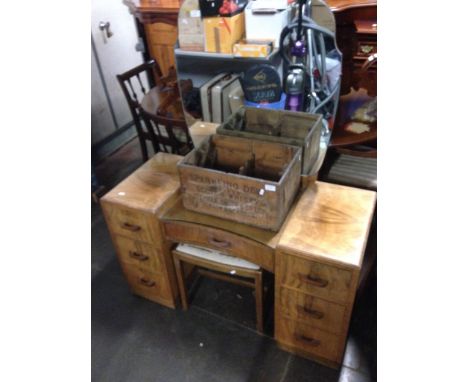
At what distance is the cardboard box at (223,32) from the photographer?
1.45 m

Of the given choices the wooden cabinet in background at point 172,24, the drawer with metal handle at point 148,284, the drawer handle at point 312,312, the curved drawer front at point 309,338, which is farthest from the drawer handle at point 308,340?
the wooden cabinet in background at point 172,24

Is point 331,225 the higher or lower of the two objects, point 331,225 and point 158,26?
the lower

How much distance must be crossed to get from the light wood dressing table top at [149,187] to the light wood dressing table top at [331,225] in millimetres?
517

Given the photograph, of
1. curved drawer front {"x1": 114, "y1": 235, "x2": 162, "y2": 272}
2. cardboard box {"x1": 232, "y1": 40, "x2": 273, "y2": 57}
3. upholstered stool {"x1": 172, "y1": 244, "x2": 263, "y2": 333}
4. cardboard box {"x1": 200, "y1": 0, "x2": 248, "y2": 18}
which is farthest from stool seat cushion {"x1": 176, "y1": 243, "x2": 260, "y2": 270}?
cardboard box {"x1": 200, "y1": 0, "x2": 248, "y2": 18}

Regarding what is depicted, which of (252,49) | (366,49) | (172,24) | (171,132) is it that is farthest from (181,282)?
(172,24)

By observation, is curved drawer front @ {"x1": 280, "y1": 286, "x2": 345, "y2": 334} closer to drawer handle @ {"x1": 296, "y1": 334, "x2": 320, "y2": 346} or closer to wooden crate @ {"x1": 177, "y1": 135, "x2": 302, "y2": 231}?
drawer handle @ {"x1": 296, "y1": 334, "x2": 320, "y2": 346}

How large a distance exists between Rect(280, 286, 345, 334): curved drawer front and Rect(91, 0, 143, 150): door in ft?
7.36

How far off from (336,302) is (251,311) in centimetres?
56

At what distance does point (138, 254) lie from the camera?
1.55m

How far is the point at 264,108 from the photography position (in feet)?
4.75

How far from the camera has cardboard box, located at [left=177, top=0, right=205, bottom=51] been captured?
1.51 meters

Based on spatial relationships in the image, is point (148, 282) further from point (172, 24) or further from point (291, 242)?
point (172, 24)

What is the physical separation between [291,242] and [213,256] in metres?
0.38
